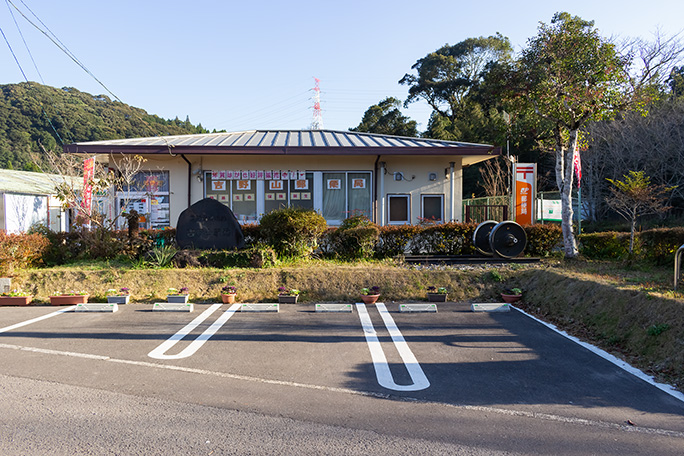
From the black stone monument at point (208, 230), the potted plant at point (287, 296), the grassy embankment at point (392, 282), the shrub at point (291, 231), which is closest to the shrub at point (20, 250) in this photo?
the grassy embankment at point (392, 282)

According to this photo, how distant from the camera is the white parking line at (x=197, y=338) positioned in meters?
5.15

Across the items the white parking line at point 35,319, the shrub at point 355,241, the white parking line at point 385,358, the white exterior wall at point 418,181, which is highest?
the white exterior wall at point 418,181

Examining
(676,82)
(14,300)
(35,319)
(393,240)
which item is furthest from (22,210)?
(676,82)

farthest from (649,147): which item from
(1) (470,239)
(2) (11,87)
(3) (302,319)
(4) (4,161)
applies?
(2) (11,87)

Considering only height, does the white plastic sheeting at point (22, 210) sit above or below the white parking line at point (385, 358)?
above

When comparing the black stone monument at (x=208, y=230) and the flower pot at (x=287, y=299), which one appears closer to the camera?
the flower pot at (x=287, y=299)

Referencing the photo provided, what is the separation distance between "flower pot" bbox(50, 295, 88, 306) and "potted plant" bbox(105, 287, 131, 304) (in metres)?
0.44

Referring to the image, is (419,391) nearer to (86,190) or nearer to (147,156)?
(86,190)

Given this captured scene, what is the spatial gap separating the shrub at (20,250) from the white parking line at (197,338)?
4734mm

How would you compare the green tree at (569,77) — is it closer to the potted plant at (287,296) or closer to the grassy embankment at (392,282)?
the grassy embankment at (392,282)

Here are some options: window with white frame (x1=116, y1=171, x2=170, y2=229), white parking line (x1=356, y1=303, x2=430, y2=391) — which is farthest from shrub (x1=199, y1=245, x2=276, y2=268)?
window with white frame (x1=116, y1=171, x2=170, y2=229)

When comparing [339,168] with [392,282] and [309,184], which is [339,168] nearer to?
[309,184]

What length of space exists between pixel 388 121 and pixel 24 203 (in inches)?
1008

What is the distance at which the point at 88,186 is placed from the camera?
450 inches
